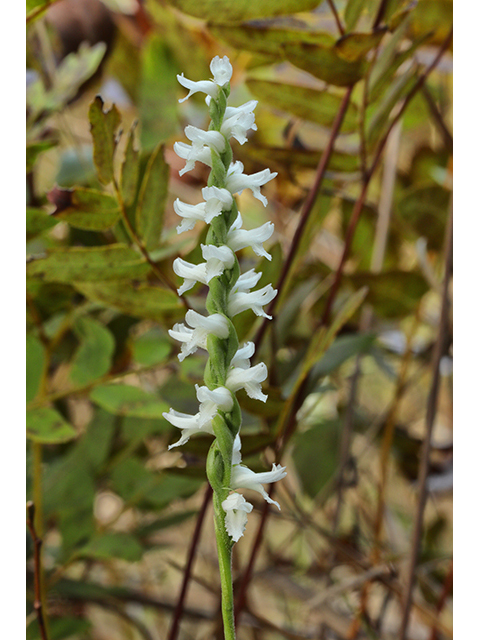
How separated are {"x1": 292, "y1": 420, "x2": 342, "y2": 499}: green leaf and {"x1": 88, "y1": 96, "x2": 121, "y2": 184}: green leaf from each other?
0.28 m

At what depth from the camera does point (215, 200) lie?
5.9 inches

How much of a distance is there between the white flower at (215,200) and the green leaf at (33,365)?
202mm

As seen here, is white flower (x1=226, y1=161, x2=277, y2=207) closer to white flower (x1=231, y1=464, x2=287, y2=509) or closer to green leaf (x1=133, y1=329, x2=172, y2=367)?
white flower (x1=231, y1=464, x2=287, y2=509)

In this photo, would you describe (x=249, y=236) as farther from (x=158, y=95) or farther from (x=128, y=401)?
(x=158, y=95)

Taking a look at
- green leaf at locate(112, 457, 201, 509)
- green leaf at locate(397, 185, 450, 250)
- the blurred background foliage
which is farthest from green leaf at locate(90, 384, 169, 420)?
green leaf at locate(397, 185, 450, 250)

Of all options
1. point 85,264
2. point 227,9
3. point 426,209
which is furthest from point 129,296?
point 426,209

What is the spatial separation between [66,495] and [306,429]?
0.20 metres

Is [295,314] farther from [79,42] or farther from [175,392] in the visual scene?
[79,42]

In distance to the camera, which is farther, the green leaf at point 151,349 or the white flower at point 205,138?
the green leaf at point 151,349

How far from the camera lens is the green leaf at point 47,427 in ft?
0.91

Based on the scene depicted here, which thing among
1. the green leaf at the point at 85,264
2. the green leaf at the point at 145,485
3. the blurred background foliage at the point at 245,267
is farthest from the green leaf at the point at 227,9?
the green leaf at the point at 145,485

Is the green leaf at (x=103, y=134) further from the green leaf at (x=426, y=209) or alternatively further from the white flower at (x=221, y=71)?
the green leaf at (x=426, y=209)

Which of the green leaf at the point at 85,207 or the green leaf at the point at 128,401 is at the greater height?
the green leaf at the point at 85,207

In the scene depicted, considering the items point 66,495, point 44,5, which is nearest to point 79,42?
point 44,5
